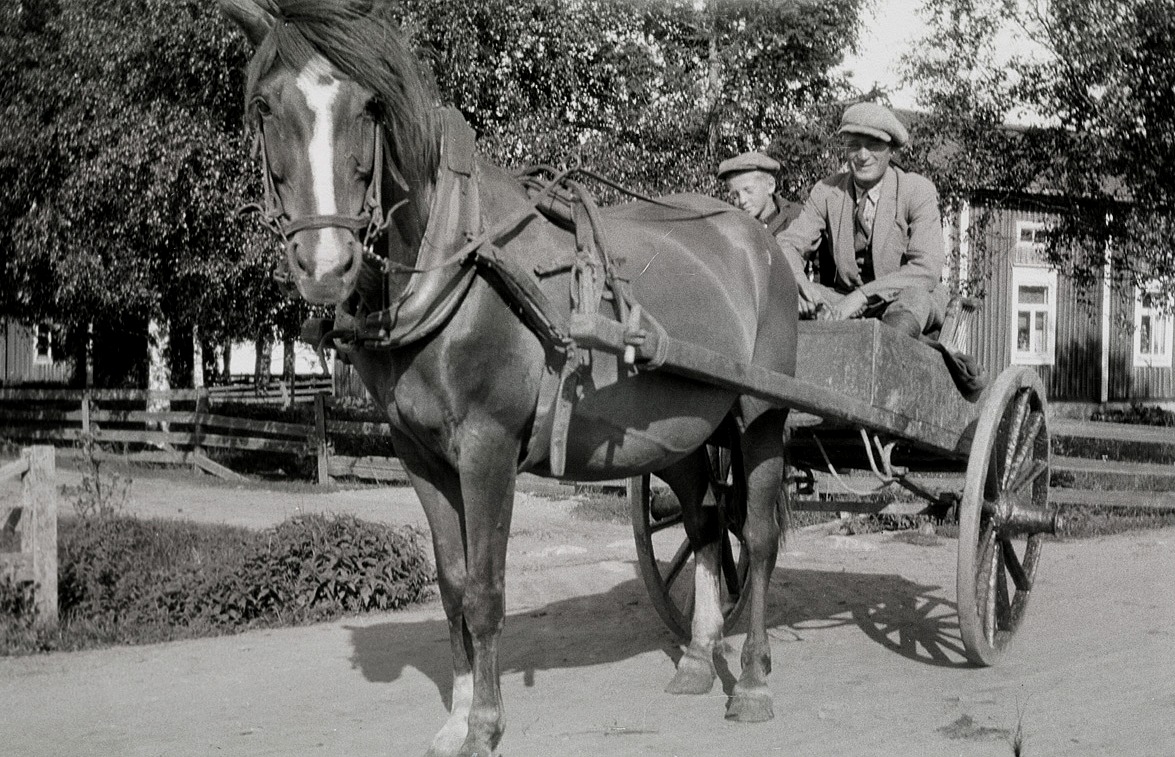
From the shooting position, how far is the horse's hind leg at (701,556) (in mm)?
5871

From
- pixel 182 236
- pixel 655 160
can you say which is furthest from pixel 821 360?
pixel 182 236

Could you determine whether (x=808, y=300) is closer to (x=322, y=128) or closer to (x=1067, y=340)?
(x=322, y=128)

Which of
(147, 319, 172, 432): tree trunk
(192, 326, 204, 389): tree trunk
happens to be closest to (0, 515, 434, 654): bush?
(147, 319, 172, 432): tree trunk

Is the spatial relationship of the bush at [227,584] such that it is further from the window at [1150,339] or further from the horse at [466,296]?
the window at [1150,339]

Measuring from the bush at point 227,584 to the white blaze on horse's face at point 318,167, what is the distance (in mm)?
3853

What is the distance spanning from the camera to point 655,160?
1334 centimetres

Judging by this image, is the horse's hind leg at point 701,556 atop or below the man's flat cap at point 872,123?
below

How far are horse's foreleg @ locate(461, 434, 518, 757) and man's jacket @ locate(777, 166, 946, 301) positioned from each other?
267 cm

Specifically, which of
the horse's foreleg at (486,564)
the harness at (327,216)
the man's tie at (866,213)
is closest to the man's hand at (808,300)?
the man's tie at (866,213)

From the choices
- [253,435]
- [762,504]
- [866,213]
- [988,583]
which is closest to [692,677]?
[762,504]

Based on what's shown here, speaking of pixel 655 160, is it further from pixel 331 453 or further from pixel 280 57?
pixel 280 57

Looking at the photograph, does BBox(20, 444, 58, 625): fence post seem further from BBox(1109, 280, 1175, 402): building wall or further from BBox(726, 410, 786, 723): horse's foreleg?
BBox(1109, 280, 1175, 402): building wall

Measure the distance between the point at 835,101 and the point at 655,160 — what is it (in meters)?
2.20

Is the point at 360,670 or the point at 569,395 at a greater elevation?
the point at 569,395
